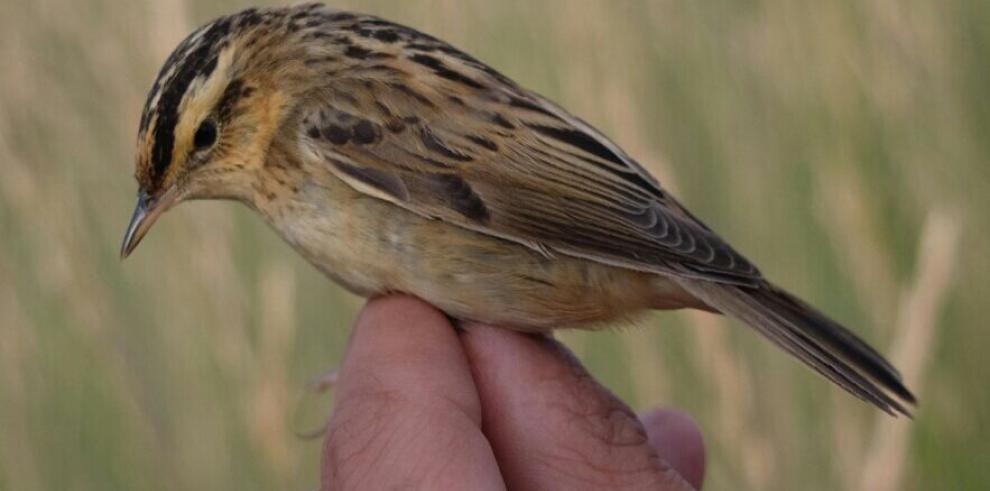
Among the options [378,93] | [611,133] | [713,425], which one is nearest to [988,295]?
[713,425]

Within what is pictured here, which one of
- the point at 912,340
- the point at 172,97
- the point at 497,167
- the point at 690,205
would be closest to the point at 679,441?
the point at 912,340

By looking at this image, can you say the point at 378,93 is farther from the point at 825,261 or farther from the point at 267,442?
the point at 825,261

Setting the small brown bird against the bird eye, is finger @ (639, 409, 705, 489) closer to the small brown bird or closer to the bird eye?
the small brown bird

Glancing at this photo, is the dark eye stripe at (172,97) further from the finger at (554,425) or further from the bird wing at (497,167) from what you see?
the finger at (554,425)

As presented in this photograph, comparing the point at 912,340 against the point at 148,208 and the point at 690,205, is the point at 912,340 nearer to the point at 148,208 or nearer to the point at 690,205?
the point at 690,205

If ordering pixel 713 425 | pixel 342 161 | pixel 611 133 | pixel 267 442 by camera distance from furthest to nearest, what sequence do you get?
pixel 611 133 → pixel 713 425 → pixel 267 442 → pixel 342 161

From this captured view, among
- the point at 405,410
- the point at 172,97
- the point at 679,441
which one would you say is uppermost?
the point at 172,97
